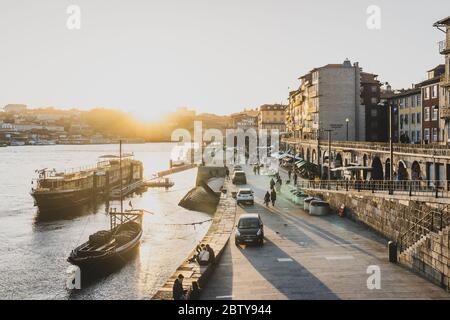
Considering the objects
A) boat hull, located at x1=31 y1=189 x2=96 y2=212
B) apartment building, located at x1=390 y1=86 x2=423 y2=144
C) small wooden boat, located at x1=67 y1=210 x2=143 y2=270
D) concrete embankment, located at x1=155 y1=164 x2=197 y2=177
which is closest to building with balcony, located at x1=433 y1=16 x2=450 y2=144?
apartment building, located at x1=390 y1=86 x2=423 y2=144

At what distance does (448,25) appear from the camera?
168 feet

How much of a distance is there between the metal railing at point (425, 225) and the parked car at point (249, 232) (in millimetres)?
8477

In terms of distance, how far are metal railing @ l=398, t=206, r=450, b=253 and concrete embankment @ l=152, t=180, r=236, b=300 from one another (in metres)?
10.8

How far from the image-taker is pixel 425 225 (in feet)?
87.8

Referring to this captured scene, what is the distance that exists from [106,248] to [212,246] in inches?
491

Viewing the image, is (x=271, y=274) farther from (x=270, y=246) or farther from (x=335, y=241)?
(x=335, y=241)

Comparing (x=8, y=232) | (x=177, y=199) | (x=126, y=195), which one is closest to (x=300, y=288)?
(x=8, y=232)

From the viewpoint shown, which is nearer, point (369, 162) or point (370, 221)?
point (370, 221)

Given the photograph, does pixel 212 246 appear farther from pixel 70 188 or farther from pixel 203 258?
pixel 70 188

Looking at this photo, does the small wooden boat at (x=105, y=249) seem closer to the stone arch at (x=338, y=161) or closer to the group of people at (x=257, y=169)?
the stone arch at (x=338, y=161)

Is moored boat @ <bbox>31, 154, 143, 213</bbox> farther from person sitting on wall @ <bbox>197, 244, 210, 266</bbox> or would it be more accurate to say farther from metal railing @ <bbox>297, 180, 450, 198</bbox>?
person sitting on wall @ <bbox>197, 244, 210, 266</bbox>

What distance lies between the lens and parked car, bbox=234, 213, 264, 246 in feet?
96.0

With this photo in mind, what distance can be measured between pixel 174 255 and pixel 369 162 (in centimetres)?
3227
